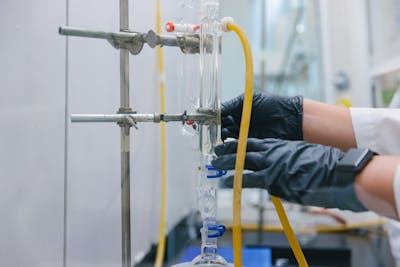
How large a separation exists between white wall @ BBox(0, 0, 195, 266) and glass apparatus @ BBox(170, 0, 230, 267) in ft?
0.48

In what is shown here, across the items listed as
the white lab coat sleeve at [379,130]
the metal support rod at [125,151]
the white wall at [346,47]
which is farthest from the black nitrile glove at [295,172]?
the white wall at [346,47]

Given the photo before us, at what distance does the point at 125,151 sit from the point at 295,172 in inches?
15.7

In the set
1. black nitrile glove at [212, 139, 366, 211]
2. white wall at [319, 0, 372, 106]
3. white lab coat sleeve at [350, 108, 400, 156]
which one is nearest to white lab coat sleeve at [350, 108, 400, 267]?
white lab coat sleeve at [350, 108, 400, 156]

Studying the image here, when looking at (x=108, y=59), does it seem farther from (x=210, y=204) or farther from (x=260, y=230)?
(x=260, y=230)

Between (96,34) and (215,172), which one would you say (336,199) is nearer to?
(215,172)

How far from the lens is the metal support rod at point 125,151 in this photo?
2.58 ft

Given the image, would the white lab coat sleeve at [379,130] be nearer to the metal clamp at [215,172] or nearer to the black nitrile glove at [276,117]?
the black nitrile glove at [276,117]

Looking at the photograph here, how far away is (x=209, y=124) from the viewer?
0.79m

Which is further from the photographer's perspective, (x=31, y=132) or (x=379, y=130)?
(x=379, y=130)

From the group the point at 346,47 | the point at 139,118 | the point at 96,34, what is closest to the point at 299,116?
the point at 139,118

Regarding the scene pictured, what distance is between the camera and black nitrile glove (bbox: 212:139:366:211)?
0.62m

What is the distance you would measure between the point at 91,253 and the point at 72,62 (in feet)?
1.70

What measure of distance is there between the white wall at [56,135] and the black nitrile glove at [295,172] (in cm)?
33

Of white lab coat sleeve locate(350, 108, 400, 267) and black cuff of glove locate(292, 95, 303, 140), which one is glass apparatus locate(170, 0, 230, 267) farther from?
white lab coat sleeve locate(350, 108, 400, 267)
